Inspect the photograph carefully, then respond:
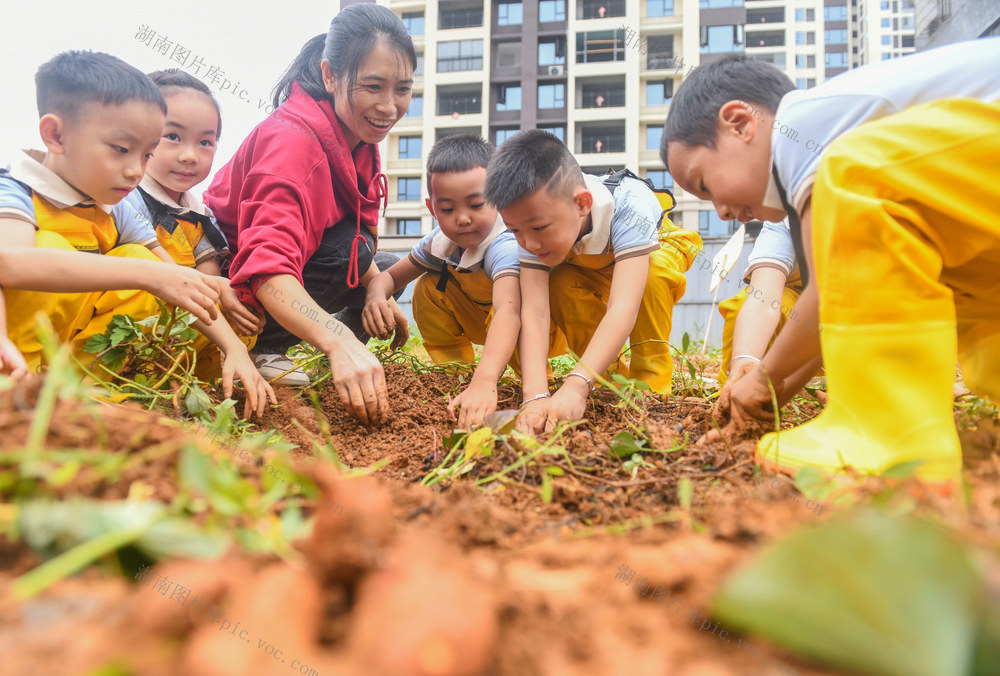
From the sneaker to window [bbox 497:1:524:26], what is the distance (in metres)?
23.4

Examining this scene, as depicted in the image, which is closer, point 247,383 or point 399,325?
point 247,383

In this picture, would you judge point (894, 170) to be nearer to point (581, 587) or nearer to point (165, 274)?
point (581, 587)

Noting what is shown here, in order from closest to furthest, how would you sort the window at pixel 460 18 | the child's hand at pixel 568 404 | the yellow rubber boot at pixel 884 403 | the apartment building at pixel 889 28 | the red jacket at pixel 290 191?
the yellow rubber boot at pixel 884 403 → the child's hand at pixel 568 404 → the red jacket at pixel 290 191 → the window at pixel 460 18 → the apartment building at pixel 889 28

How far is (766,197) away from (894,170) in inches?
17.3

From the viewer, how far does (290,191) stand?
180cm

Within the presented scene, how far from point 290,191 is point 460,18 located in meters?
24.5

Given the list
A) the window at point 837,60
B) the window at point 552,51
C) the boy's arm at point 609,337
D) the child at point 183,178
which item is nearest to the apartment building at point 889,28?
the window at point 837,60

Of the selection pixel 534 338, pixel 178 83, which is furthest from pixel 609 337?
pixel 178 83

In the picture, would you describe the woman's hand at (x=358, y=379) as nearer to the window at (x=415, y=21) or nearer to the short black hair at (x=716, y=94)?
the short black hair at (x=716, y=94)

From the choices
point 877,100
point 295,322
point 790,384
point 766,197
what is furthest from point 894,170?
point 295,322

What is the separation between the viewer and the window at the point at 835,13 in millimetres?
40188

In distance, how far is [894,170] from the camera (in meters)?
0.87

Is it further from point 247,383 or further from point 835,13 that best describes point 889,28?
point 247,383

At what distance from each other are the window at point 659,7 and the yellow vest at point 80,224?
80.1 feet
